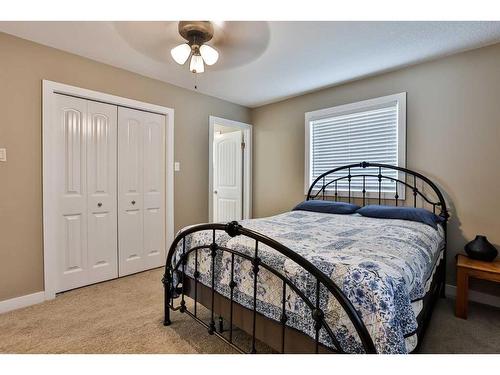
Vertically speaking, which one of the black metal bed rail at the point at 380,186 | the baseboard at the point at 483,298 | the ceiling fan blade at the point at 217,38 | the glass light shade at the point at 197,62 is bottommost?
the baseboard at the point at 483,298

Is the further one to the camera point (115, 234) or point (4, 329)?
point (115, 234)

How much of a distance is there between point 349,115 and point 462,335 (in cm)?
246

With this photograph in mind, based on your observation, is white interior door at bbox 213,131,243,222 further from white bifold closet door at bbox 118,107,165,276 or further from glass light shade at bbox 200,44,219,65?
glass light shade at bbox 200,44,219,65

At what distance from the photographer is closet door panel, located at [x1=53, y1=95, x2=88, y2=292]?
254 centimetres

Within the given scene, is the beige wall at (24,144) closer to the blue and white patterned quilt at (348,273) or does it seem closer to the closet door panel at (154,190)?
the closet door panel at (154,190)

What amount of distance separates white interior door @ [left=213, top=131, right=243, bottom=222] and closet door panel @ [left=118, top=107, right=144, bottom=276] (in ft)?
5.27

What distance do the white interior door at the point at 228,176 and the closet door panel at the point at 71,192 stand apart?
7.17ft

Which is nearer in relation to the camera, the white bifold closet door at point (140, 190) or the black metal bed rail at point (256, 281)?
the black metal bed rail at point (256, 281)

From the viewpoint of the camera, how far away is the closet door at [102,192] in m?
2.75

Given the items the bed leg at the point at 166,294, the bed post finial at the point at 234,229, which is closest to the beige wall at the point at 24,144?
the bed leg at the point at 166,294

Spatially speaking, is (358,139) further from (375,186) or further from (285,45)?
(285,45)

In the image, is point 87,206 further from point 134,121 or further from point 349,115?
point 349,115
